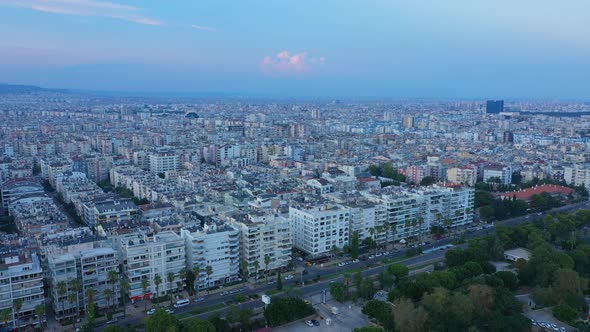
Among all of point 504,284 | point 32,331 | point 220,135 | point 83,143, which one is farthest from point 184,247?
point 220,135

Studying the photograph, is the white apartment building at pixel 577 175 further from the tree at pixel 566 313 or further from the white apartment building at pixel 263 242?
the white apartment building at pixel 263 242

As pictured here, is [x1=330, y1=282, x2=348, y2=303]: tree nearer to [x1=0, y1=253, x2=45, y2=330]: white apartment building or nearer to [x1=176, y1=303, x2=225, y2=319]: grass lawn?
[x1=176, y1=303, x2=225, y2=319]: grass lawn

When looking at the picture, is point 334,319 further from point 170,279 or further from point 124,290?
point 124,290

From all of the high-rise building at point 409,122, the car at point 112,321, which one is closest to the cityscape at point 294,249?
the car at point 112,321

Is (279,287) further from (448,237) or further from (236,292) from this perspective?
(448,237)

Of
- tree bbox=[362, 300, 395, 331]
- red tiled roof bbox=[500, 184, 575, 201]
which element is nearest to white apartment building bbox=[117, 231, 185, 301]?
tree bbox=[362, 300, 395, 331]

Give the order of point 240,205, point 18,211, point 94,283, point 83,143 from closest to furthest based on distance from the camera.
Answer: point 94,283
point 18,211
point 240,205
point 83,143
